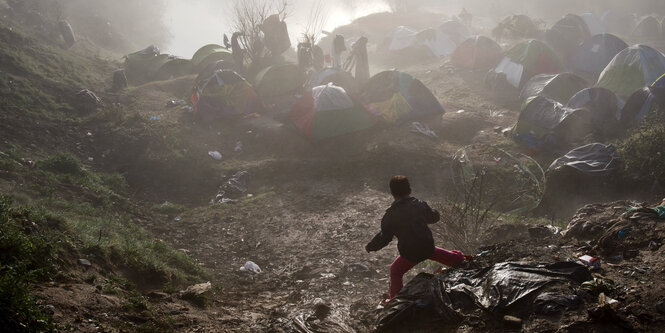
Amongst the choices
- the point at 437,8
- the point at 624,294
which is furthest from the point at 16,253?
the point at 437,8

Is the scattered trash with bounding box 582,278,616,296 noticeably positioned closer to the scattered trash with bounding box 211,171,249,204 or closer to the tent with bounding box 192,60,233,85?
the scattered trash with bounding box 211,171,249,204

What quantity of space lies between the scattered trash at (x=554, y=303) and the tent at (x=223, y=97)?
10.7m

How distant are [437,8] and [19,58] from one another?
31.4 meters

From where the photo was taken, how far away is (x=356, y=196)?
8.17 metres

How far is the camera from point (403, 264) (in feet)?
12.8

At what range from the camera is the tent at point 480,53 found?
58.0 ft

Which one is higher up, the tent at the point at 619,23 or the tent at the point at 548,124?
the tent at the point at 619,23

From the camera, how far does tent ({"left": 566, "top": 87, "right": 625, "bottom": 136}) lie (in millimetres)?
9945

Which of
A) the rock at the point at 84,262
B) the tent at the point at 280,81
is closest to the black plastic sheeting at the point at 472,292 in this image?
the rock at the point at 84,262

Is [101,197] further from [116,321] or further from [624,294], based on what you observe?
[624,294]

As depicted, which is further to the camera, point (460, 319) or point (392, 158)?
point (392, 158)

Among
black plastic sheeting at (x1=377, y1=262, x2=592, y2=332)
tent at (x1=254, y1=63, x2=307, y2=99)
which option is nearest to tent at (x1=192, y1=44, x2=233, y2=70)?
tent at (x1=254, y1=63, x2=307, y2=99)

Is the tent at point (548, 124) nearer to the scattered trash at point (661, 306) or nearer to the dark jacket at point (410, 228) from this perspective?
the dark jacket at point (410, 228)

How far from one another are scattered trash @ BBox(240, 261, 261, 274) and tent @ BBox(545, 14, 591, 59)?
1699cm
